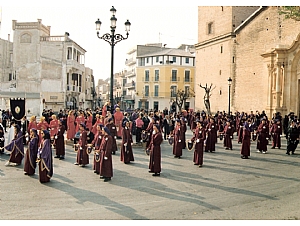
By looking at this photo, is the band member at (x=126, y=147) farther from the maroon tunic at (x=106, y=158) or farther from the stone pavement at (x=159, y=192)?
the maroon tunic at (x=106, y=158)

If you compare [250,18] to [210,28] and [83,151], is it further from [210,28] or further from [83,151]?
[83,151]

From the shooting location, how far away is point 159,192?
8.70m

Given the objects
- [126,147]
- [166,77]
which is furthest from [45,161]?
[166,77]

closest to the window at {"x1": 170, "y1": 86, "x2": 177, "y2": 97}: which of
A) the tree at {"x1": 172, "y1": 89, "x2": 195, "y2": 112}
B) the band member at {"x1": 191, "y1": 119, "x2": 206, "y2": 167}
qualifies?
the tree at {"x1": 172, "y1": 89, "x2": 195, "y2": 112}

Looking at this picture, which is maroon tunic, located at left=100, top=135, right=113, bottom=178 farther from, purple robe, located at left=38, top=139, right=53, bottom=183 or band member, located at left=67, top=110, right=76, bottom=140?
band member, located at left=67, top=110, right=76, bottom=140

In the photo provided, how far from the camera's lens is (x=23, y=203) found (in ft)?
24.9

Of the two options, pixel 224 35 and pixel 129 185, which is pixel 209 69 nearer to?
pixel 224 35

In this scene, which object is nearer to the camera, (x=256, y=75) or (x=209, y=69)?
(x=256, y=75)

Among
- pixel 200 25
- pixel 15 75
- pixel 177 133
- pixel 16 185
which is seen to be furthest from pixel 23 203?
pixel 15 75

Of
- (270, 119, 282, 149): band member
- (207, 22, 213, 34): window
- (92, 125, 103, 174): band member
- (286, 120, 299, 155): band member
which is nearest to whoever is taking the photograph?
(92, 125, 103, 174): band member

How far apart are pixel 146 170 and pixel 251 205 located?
434 centimetres

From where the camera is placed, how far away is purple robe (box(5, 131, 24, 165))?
1184 cm

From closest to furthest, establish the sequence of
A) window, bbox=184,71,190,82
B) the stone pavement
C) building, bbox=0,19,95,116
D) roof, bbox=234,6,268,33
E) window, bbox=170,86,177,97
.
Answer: the stone pavement
roof, bbox=234,6,268,33
building, bbox=0,19,95,116
window, bbox=170,86,177,97
window, bbox=184,71,190,82

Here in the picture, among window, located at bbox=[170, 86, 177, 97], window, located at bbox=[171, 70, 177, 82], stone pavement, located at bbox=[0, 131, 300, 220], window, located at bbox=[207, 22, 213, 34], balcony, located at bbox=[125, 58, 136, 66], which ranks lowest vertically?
stone pavement, located at bbox=[0, 131, 300, 220]
